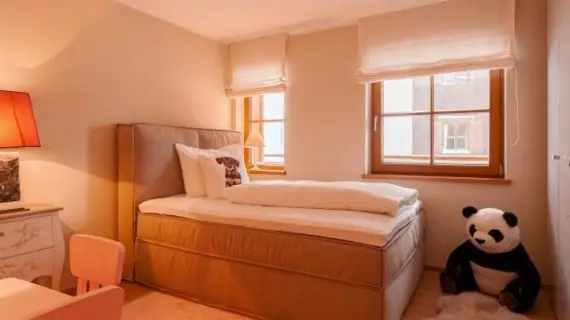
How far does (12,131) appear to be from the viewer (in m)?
1.82

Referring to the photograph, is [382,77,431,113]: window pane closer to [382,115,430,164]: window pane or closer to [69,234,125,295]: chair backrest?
[382,115,430,164]: window pane

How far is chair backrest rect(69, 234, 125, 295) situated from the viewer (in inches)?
43.2

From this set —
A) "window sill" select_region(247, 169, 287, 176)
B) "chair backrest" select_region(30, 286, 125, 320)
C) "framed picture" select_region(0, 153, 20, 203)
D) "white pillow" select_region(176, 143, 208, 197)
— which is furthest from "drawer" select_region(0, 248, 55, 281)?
"window sill" select_region(247, 169, 287, 176)

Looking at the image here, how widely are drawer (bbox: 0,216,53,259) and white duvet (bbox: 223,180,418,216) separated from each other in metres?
1.10

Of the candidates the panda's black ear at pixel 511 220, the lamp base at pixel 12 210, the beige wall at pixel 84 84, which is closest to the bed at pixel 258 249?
the beige wall at pixel 84 84

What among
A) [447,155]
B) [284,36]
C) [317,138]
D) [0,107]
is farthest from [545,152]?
[0,107]

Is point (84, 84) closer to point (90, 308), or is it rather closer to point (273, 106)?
point (273, 106)

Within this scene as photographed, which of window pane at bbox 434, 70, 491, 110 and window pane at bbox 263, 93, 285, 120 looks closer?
window pane at bbox 434, 70, 491, 110

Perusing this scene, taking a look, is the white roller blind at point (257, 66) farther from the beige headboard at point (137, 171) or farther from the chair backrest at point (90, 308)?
the chair backrest at point (90, 308)

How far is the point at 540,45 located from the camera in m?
2.53

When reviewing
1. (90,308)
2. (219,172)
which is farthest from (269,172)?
(90,308)

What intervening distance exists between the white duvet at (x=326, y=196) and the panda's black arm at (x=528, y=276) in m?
0.74

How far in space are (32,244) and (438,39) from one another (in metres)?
3.11

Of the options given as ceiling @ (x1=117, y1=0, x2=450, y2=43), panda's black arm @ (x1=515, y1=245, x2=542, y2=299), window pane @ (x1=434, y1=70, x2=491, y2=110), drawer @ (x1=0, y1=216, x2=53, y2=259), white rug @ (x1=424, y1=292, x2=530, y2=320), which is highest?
ceiling @ (x1=117, y1=0, x2=450, y2=43)
